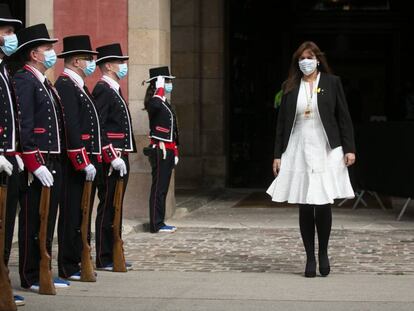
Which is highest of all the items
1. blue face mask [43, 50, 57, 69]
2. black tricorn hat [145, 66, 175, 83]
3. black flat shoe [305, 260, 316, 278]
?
blue face mask [43, 50, 57, 69]

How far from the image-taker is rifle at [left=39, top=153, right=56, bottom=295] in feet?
29.5

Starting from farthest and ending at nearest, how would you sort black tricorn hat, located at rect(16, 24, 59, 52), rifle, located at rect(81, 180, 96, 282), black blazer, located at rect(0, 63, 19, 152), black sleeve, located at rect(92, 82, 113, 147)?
black sleeve, located at rect(92, 82, 113, 147)
rifle, located at rect(81, 180, 96, 282)
black tricorn hat, located at rect(16, 24, 59, 52)
black blazer, located at rect(0, 63, 19, 152)

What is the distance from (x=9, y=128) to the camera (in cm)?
827

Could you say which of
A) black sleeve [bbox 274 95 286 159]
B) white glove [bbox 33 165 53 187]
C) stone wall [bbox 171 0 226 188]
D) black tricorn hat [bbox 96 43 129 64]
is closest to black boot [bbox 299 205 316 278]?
black sleeve [bbox 274 95 286 159]

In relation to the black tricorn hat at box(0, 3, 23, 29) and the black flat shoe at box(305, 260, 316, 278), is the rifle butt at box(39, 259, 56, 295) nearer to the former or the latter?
the black tricorn hat at box(0, 3, 23, 29)

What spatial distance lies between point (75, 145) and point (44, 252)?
3.21ft

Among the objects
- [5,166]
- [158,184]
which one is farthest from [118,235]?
[158,184]

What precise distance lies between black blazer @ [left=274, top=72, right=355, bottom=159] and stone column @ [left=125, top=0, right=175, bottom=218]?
486 cm

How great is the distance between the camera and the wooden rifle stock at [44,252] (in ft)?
29.5

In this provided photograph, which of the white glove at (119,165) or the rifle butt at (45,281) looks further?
the white glove at (119,165)

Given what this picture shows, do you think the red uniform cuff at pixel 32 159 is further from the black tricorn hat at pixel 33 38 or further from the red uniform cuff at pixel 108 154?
the red uniform cuff at pixel 108 154

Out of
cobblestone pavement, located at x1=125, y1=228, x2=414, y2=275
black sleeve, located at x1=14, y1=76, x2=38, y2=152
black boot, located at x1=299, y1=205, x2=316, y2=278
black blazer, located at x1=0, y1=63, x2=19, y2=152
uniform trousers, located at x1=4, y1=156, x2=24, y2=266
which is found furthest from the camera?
cobblestone pavement, located at x1=125, y1=228, x2=414, y2=275

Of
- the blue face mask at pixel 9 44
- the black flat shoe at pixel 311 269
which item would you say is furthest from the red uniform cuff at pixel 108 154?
the blue face mask at pixel 9 44

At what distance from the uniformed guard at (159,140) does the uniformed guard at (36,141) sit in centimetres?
463
